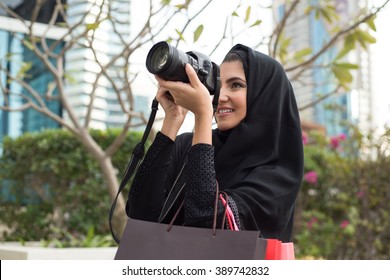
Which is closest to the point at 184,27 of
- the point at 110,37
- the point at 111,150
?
the point at 111,150

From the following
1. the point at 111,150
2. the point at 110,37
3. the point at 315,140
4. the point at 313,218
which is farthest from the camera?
the point at 315,140

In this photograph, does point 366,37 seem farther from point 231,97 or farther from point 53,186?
point 53,186

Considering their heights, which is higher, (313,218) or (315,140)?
(315,140)

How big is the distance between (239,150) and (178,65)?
0.27 metres

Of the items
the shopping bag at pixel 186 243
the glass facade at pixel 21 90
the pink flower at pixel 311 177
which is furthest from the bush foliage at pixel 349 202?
the shopping bag at pixel 186 243

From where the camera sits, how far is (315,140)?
683 cm

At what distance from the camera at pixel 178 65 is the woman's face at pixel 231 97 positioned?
0.21ft

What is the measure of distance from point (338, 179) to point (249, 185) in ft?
15.5

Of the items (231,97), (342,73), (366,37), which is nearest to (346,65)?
(342,73)

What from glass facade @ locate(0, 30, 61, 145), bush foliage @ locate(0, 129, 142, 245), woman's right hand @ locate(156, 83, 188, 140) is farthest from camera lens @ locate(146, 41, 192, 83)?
glass facade @ locate(0, 30, 61, 145)

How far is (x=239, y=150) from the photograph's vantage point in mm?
1310

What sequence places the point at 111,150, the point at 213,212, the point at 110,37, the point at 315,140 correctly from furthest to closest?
the point at 315,140 → the point at 110,37 → the point at 111,150 → the point at 213,212

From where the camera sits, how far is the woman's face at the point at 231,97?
1.35m

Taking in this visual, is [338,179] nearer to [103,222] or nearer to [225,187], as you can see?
[103,222]
